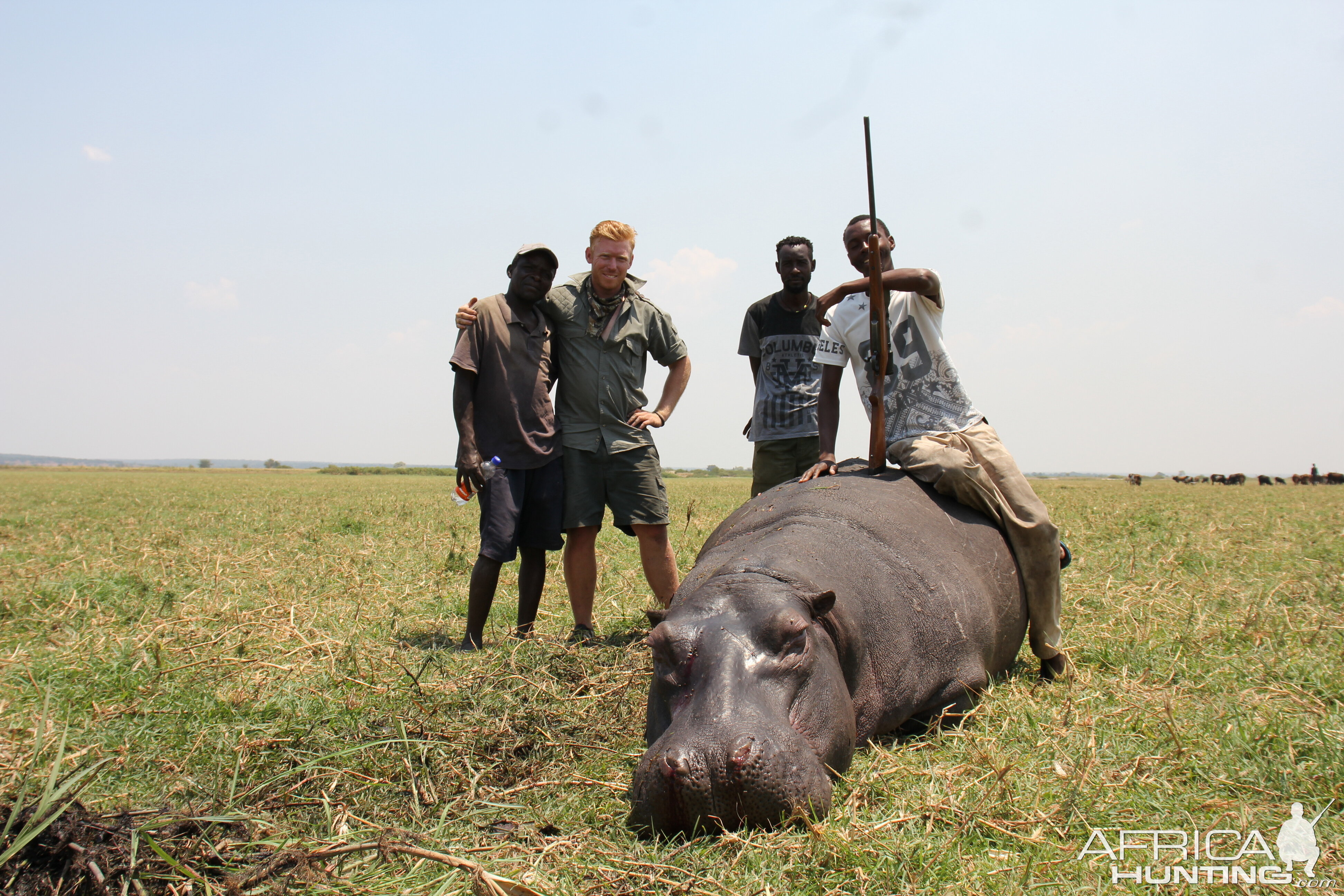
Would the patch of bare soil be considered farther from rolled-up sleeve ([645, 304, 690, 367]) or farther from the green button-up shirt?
rolled-up sleeve ([645, 304, 690, 367])

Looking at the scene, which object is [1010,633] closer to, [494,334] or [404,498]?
A: [494,334]

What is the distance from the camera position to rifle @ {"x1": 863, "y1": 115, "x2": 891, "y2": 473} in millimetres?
5020

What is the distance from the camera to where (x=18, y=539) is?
10805mm

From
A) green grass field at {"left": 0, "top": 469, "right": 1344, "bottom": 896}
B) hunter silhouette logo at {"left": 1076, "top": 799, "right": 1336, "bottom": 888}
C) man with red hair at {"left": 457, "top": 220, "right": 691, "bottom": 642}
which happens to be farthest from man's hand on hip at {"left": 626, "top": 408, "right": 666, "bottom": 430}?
hunter silhouette logo at {"left": 1076, "top": 799, "right": 1336, "bottom": 888}

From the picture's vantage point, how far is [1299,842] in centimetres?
269

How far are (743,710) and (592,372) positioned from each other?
3.53 metres

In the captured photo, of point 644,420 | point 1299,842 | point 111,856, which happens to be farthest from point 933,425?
point 111,856

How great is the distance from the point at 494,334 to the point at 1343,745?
16.5 ft

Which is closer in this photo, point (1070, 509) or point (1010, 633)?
point (1010, 633)

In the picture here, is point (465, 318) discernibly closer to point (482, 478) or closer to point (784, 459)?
point (482, 478)

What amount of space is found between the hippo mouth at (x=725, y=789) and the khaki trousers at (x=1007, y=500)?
8.95 ft

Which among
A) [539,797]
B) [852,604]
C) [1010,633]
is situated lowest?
[539,797]

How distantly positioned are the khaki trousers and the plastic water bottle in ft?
9.00

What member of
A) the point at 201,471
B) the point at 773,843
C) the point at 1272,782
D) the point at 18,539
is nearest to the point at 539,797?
the point at 773,843
